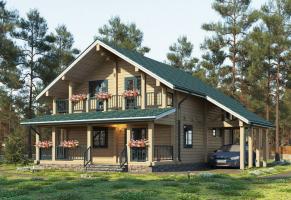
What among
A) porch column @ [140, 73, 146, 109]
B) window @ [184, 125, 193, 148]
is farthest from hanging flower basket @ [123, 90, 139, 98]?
window @ [184, 125, 193, 148]

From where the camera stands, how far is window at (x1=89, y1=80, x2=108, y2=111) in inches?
1139

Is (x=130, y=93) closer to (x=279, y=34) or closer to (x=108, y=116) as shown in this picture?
(x=108, y=116)

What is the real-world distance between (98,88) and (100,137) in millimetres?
3216

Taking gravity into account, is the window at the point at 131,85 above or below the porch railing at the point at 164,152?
above

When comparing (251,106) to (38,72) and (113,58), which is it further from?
(113,58)

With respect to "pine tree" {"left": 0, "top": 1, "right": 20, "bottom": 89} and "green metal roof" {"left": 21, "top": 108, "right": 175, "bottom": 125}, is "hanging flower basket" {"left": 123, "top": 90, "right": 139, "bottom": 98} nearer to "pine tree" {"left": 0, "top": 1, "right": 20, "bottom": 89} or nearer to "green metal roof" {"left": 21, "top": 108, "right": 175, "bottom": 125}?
"green metal roof" {"left": 21, "top": 108, "right": 175, "bottom": 125}

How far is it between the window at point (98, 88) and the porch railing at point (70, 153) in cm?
292

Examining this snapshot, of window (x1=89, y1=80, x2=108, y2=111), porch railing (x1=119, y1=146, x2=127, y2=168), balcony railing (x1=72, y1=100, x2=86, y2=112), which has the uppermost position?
window (x1=89, y1=80, x2=108, y2=111)

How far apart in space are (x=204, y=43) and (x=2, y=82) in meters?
22.0

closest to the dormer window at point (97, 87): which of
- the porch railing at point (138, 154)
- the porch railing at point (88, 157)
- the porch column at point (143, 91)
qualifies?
the porch column at point (143, 91)

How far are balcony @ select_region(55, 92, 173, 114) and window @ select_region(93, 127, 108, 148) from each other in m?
1.43

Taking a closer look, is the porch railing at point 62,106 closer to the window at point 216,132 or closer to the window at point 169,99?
the window at point 169,99

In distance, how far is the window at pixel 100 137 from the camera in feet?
95.3

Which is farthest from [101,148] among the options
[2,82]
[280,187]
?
[2,82]
